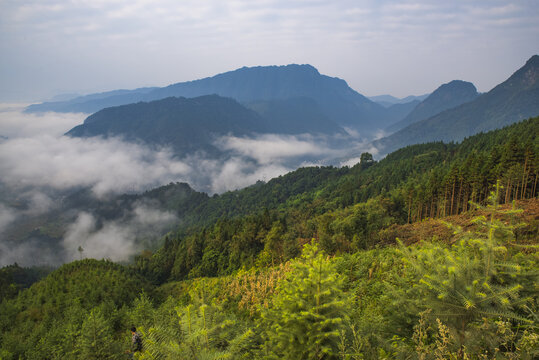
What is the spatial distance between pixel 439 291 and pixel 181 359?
5.04m

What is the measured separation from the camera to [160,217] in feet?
639

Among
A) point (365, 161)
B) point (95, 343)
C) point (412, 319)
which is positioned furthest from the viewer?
point (365, 161)

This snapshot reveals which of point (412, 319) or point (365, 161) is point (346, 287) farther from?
point (365, 161)

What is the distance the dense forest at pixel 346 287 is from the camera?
5250 mm

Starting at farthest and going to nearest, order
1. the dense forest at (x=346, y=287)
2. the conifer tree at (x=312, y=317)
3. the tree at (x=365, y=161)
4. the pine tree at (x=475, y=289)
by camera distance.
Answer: the tree at (x=365, y=161), the conifer tree at (x=312, y=317), the dense forest at (x=346, y=287), the pine tree at (x=475, y=289)

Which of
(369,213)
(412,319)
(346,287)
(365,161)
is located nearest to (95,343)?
(412,319)

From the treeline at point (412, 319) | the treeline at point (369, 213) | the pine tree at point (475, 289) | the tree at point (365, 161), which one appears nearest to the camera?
the treeline at point (412, 319)

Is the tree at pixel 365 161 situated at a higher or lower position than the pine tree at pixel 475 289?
lower

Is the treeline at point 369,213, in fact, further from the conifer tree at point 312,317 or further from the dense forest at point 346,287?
the conifer tree at point 312,317

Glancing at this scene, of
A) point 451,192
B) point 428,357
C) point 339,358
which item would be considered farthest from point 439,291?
point 451,192

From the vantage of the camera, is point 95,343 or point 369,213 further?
point 369,213

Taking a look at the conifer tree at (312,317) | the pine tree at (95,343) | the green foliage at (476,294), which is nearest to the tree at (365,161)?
the pine tree at (95,343)

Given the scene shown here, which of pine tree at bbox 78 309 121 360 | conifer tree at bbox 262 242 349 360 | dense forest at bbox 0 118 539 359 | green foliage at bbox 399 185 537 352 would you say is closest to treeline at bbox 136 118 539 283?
dense forest at bbox 0 118 539 359

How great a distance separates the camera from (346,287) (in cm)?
1623
